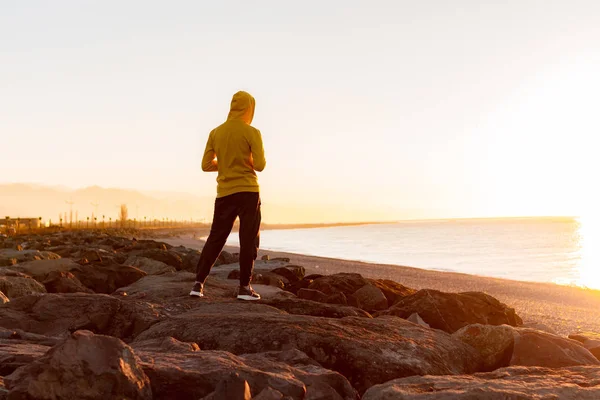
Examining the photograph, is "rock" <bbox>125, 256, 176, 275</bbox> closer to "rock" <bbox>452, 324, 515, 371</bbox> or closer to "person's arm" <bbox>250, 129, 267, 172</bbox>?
"person's arm" <bbox>250, 129, 267, 172</bbox>

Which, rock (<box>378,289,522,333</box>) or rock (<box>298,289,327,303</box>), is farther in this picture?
rock (<box>298,289,327,303</box>)

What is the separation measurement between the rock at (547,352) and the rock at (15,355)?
291cm

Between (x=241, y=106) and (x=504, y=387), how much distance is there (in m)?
4.10

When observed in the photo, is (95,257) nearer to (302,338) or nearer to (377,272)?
(377,272)

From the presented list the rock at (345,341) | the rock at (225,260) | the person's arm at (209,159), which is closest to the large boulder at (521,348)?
the rock at (345,341)

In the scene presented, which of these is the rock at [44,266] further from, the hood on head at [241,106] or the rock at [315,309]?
the rock at [315,309]

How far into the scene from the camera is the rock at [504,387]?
8.04ft

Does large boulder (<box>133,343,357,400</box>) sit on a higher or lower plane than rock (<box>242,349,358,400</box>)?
higher

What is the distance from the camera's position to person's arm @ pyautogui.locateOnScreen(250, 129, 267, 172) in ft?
18.6

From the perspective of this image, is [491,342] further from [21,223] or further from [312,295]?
[21,223]

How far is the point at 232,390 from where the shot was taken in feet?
7.16

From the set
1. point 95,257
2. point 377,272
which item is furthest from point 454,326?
point 377,272

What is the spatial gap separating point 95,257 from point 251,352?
7.70 m

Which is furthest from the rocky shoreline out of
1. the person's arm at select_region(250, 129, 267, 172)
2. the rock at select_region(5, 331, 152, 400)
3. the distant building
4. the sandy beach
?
the distant building
